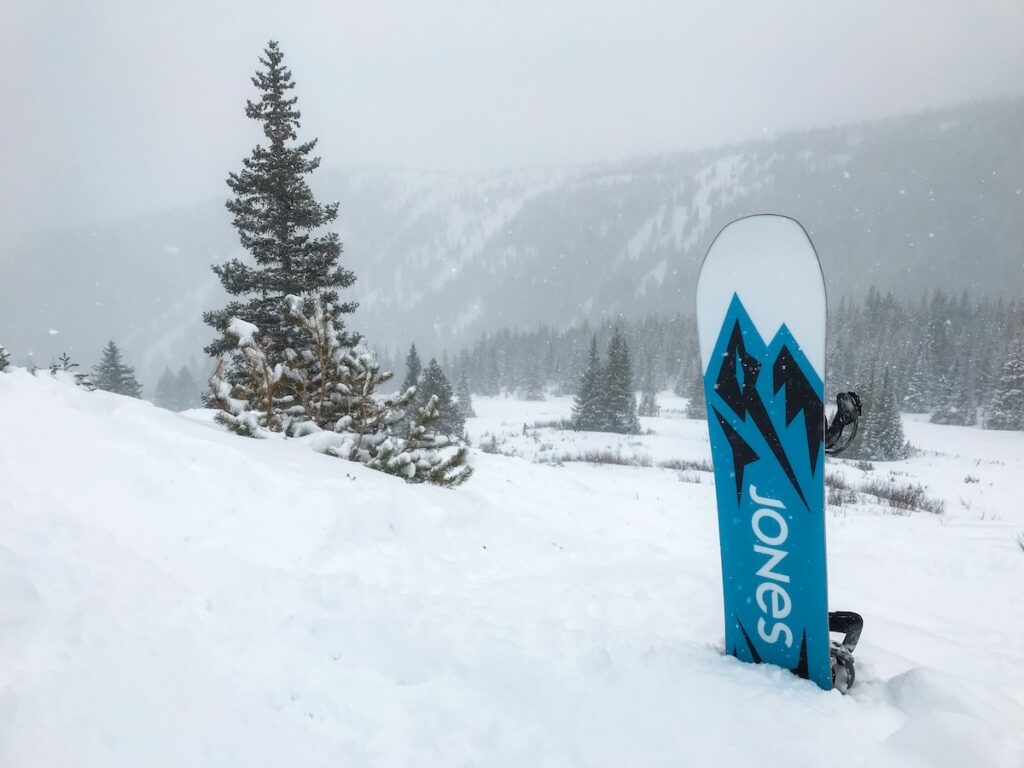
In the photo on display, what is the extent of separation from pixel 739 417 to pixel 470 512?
334cm

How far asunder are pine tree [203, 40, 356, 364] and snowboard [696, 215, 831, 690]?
35.9 ft

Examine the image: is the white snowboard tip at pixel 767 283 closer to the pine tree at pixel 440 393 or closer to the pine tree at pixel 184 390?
the pine tree at pixel 440 393

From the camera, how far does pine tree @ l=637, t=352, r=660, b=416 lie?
56906 mm

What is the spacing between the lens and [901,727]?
69.8 inches

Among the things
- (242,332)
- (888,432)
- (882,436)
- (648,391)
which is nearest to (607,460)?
(242,332)

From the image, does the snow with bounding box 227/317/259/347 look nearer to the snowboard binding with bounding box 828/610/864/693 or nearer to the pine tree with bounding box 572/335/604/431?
the snowboard binding with bounding box 828/610/864/693

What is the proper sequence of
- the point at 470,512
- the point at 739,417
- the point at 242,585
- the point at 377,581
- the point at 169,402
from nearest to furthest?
the point at 739,417
the point at 242,585
the point at 377,581
the point at 470,512
the point at 169,402

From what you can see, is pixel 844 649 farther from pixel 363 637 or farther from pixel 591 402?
pixel 591 402

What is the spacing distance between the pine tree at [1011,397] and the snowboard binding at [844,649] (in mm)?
62834

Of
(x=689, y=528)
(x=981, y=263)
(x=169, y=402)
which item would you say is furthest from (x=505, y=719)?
(x=981, y=263)

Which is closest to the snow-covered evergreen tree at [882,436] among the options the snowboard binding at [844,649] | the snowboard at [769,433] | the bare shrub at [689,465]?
the bare shrub at [689,465]

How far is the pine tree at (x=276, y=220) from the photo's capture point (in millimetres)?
11797

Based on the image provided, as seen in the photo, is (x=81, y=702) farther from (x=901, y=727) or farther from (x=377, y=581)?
(x=901, y=727)

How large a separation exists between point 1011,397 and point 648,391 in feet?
127
